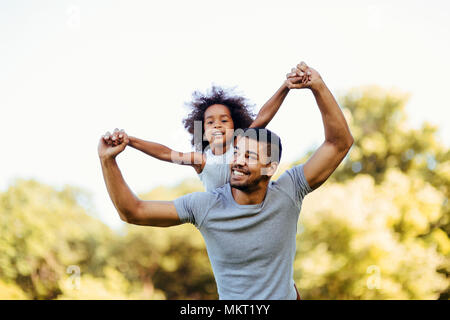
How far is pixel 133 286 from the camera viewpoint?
42.0 ft

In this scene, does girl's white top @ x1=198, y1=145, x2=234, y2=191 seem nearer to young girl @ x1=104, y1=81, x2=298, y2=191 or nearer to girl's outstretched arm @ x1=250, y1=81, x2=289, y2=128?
young girl @ x1=104, y1=81, x2=298, y2=191

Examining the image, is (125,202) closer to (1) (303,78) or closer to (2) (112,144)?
(2) (112,144)

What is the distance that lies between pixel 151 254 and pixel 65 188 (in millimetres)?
2800

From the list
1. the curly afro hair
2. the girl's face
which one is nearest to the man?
the girl's face

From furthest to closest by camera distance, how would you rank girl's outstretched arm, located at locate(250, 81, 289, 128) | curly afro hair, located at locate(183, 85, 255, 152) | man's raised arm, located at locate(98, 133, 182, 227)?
curly afro hair, located at locate(183, 85, 255, 152) → girl's outstretched arm, located at locate(250, 81, 289, 128) → man's raised arm, located at locate(98, 133, 182, 227)

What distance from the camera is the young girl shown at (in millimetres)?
2268

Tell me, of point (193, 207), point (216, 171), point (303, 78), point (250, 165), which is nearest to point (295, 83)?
point (303, 78)

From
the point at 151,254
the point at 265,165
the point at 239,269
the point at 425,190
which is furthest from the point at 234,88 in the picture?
the point at 151,254

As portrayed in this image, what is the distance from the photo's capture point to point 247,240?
180 centimetres

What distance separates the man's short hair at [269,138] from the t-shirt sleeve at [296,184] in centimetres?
14

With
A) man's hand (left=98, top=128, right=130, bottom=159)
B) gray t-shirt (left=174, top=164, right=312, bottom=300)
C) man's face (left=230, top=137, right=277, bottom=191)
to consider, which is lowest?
gray t-shirt (left=174, top=164, right=312, bottom=300)

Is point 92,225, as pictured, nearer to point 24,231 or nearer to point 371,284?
point 24,231

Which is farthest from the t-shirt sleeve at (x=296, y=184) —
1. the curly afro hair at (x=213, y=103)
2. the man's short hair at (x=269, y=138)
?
the curly afro hair at (x=213, y=103)

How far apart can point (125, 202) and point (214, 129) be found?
121cm
